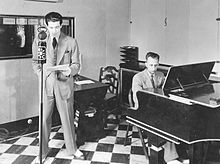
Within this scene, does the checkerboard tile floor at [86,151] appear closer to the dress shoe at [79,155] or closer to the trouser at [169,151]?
the dress shoe at [79,155]

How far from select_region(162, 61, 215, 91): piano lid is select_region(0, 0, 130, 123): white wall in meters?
2.27

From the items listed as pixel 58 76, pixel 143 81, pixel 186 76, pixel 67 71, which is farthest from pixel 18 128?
pixel 186 76

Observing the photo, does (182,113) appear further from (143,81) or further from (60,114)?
(60,114)

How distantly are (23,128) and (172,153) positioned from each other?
2.27 meters

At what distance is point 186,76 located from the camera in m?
2.95

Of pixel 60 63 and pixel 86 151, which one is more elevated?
pixel 60 63

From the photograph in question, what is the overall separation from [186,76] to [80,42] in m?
2.33

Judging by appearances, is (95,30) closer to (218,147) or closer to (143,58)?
(143,58)

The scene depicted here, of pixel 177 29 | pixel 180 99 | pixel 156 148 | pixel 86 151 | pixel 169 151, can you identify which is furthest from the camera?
pixel 177 29

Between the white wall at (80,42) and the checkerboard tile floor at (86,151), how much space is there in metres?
0.50

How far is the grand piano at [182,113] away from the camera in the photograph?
235 centimetres

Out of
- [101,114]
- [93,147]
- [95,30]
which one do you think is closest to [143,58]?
[95,30]

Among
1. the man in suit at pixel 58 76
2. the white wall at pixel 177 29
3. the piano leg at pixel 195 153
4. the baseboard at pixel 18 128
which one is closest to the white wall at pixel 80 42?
the baseboard at pixel 18 128

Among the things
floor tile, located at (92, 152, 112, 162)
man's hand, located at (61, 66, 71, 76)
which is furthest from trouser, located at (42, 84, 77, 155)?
floor tile, located at (92, 152, 112, 162)
